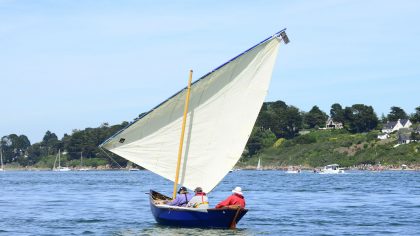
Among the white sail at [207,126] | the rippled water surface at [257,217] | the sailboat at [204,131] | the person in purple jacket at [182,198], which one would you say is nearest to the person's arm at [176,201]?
the person in purple jacket at [182,198]

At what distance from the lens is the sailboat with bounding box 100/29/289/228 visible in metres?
39.9

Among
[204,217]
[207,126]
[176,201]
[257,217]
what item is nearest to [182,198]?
[176,201]

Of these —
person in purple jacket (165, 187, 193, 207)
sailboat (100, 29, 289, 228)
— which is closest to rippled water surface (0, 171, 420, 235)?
sailboat (100, 29, 289, 228)

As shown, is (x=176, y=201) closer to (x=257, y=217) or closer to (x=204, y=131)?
(x=204, y=131)

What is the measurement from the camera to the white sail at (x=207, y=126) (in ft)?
131

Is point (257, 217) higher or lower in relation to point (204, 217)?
lower

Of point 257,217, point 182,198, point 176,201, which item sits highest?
point 182,198

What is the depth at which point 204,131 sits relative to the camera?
41.5 meters

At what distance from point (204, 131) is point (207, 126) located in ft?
0.98

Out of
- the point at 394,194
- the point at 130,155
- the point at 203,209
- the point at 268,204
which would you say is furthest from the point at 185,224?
the point at 394,194

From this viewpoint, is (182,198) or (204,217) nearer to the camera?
(204,217)

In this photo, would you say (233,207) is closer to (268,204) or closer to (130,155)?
(130,155)

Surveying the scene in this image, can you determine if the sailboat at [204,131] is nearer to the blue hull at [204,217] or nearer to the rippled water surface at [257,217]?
the blue hull at [204,217]

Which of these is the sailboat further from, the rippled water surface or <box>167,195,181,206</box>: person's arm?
the rippled water surface
